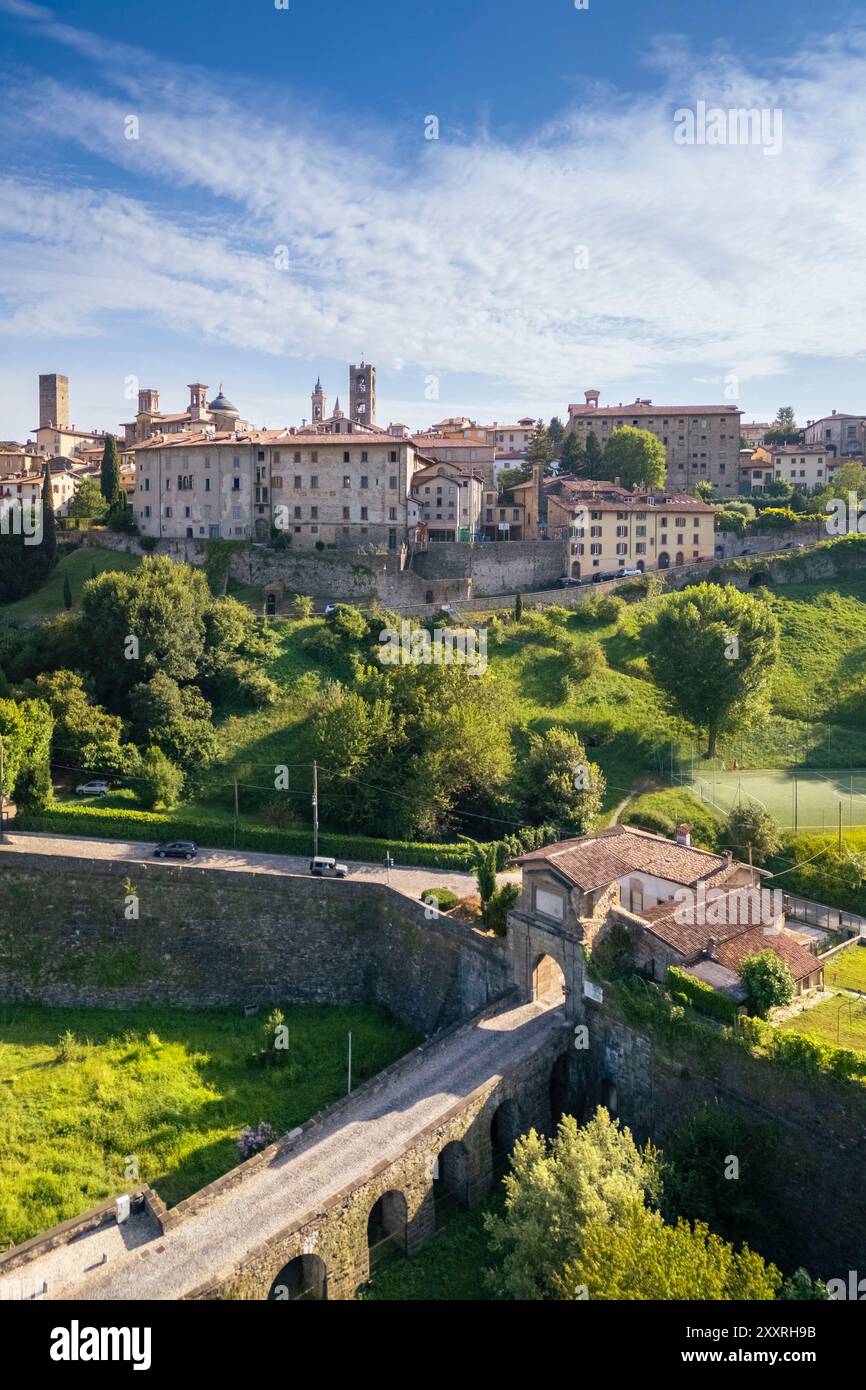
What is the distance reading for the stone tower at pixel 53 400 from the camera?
148 meters

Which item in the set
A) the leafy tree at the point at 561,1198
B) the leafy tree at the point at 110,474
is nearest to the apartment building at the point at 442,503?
the leafy tree at the point at 110,474

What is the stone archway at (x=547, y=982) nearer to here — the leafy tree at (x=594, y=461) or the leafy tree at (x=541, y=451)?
the leafy tree at (x=541, y=451)

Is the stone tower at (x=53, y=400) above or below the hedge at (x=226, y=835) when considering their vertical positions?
above

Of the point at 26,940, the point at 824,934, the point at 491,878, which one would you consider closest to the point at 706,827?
the point at 824,934

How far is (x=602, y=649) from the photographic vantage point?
205 ft

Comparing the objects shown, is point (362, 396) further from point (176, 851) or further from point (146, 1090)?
point (146, 1090)

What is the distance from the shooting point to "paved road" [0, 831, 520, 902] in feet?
124

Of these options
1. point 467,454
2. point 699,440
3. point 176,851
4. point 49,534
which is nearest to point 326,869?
point 176,851

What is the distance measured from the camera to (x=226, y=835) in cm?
4166

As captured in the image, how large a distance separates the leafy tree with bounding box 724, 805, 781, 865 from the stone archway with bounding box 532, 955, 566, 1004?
12351 mm

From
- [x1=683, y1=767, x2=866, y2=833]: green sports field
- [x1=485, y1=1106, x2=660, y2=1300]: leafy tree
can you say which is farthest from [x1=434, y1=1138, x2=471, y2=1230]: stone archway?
[x1=683, y1=767, x2=866, y2=833]: green sports field

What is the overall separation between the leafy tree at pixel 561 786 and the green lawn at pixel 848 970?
12.5 m

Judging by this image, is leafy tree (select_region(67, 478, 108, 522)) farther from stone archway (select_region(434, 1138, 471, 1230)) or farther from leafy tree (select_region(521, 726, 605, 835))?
stone archway (select_region(434, 1138, 471, 1230))

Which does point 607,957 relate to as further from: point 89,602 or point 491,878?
point 89,602
